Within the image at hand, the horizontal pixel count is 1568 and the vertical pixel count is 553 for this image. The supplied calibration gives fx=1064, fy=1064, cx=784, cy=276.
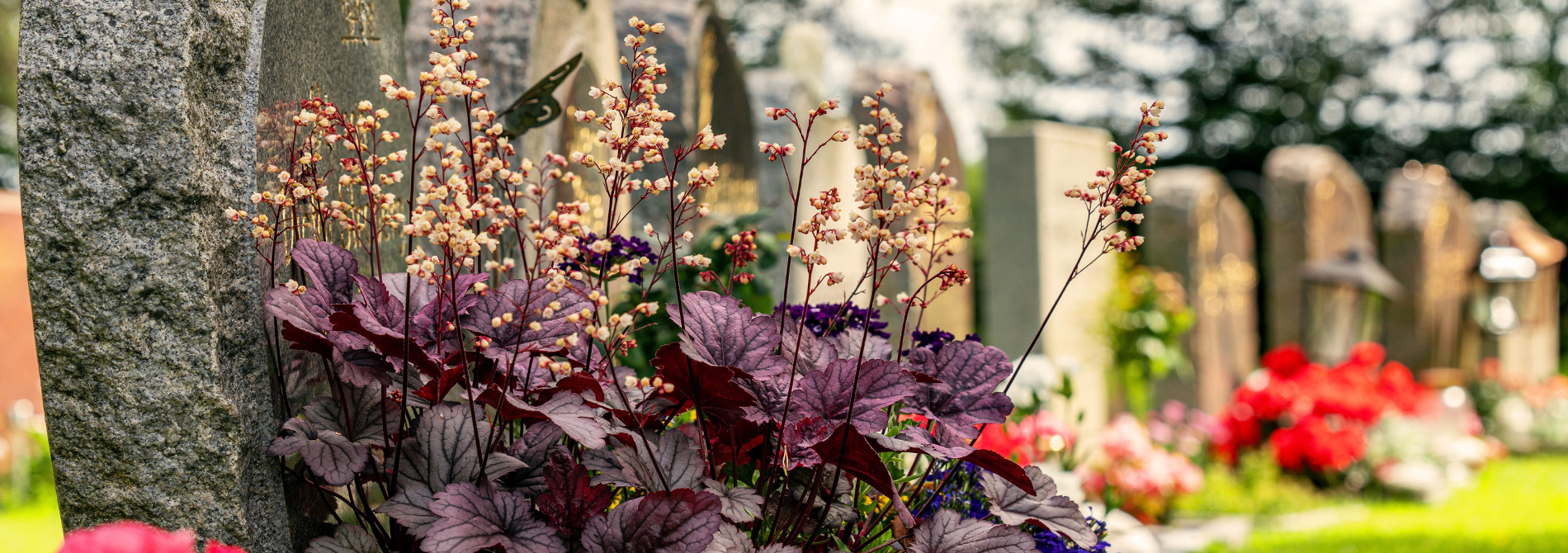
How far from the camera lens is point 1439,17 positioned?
60.1ft

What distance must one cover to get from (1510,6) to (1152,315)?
16419mm

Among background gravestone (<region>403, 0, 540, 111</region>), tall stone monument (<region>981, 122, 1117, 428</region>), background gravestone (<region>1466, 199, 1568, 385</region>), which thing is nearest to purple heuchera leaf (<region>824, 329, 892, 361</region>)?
background gravestone (<region>403, 0, 540, 111</region>)

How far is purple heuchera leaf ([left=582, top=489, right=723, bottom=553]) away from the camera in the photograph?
3.83 ft

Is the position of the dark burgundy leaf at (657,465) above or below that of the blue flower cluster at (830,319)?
below

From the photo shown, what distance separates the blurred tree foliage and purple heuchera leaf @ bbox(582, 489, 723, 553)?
18.0m

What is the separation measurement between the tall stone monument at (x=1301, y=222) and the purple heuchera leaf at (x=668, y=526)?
8621 millimetres

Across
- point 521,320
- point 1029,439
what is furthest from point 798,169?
point 521,320

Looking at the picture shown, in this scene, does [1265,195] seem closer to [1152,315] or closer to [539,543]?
[1152,315]

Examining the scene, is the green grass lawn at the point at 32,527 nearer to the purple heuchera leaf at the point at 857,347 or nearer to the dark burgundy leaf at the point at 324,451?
the dark burgundy leaf at the point at 324,451

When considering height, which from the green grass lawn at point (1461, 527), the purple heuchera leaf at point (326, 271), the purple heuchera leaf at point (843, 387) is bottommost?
the green grass lawn at point (1461, 527)

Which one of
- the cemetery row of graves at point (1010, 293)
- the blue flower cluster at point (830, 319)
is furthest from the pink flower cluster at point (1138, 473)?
the blue flower cluster at point (830, 319)

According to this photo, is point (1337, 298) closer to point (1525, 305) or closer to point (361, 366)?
point (1525, 305)

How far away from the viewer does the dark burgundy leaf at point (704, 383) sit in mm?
1286

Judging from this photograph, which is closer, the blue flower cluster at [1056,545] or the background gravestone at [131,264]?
the background gravestone at [131,264]
